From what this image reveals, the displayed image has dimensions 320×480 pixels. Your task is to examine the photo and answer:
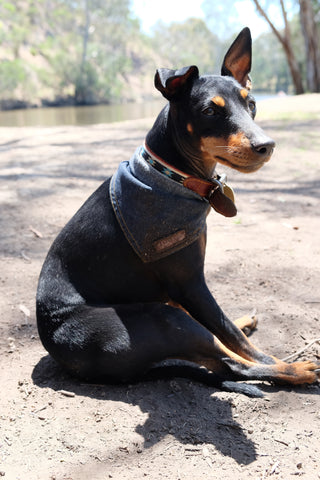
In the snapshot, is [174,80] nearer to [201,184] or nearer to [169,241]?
[201,184]

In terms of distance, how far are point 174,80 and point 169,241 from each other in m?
0.81

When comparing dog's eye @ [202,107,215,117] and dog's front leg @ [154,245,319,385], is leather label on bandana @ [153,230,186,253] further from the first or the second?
dog's eye @ [202,107,215,117]

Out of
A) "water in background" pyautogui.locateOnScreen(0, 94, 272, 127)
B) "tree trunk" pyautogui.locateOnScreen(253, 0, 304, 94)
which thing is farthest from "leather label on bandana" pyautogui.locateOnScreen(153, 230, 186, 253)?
"tree trunk" pyautogui.locateOnScreen(253, 0, 304, 94)

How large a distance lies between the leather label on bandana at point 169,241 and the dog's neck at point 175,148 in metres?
0.33

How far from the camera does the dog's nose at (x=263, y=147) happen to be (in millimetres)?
2207

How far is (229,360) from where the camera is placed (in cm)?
259

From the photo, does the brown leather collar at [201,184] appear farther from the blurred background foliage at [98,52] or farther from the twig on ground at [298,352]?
the blurred background foliage at [98,52]

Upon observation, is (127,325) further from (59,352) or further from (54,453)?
(54,453)

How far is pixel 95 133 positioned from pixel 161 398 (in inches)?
389

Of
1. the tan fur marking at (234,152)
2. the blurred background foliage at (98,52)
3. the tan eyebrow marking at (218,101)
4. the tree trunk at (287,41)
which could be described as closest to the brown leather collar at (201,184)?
the tan fur marking at (234,152)

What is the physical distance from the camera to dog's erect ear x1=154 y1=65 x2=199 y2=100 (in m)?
2.32

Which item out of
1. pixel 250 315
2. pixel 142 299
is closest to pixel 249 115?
pixel 142 299

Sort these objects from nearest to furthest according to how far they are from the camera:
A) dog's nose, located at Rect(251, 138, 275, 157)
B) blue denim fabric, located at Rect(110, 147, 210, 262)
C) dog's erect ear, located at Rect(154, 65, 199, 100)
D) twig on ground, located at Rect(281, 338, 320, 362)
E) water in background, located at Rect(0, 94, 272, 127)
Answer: dog's nose, located at Rect(251, 138, 275, 157) → dog's erect ear, located at Rect(154, 65, 199, 100) → blue denim fabric, located at Rect(110, 147, 210, 262) → twig on ground, located at Rect(281, 338, 320, 362) → water in background, located at Rect(0, 94, 272, 127)

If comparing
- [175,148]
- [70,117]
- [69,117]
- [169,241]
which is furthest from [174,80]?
[69,117]
